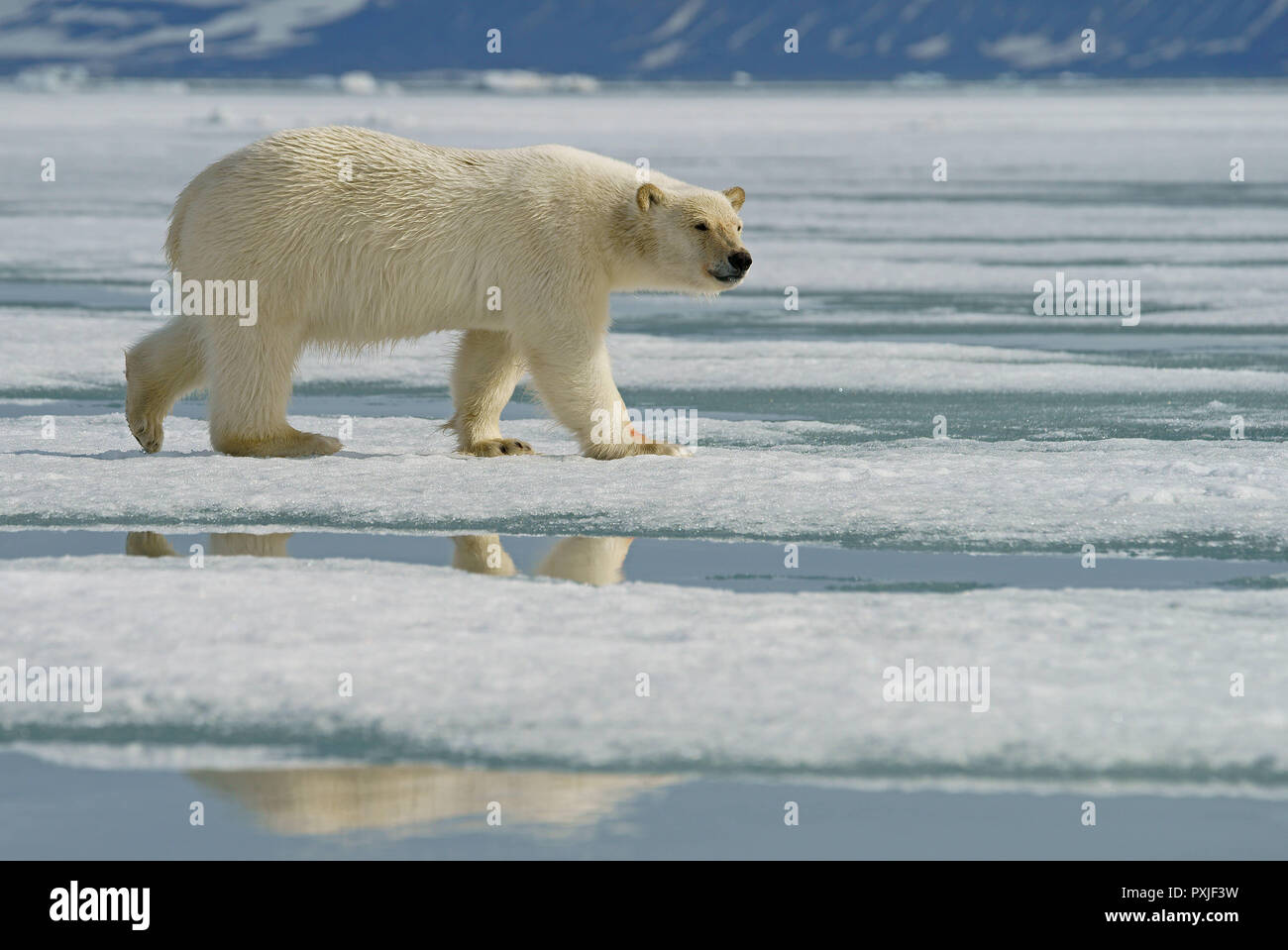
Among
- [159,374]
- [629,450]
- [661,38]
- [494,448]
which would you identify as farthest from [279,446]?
[661,38]

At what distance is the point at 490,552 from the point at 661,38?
153m

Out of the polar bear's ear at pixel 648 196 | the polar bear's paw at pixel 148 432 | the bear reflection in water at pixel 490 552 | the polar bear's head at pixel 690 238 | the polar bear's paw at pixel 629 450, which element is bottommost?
the bear reflection in water at pixel 490 552

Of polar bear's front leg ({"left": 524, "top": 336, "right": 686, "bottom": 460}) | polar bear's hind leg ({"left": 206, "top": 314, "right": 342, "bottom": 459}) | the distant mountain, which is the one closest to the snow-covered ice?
polar bear's hind leg ({"left": 206, "top": 314, "right": 342, "bottom": 459})

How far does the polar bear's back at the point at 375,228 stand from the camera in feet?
17.2

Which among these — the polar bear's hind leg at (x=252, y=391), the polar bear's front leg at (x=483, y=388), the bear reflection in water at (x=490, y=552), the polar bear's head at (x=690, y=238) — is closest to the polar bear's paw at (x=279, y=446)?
the polar bear's hind leg at (x=252, y=391)

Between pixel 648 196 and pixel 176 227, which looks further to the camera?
pixel 176 227

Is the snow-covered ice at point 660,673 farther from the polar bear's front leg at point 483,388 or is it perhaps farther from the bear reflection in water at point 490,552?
the polar bear's front leg at point 483,388

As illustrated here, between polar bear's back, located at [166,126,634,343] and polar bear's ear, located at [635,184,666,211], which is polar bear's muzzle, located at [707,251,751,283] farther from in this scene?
polar bear's back, located at [166,126,634,343]

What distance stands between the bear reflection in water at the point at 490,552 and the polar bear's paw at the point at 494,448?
1002mm

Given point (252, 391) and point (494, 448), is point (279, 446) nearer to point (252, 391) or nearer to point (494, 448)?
point (252, 391)

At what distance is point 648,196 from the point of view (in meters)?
5.29

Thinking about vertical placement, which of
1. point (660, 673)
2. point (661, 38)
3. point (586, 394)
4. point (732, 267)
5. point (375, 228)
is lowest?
point (660, 673)

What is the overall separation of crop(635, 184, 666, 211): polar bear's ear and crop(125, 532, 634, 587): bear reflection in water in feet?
3.83

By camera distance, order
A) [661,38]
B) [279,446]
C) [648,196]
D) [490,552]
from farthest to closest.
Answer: [661,38] < [279,446] < [648,196] < [490,552]
